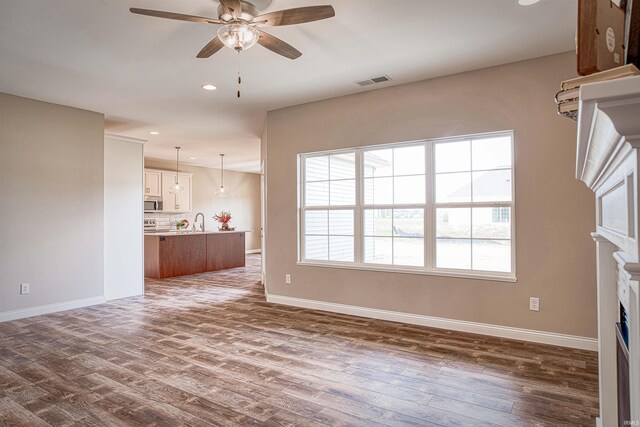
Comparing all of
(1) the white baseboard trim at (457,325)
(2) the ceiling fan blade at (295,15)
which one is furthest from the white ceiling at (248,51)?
(1) the white baseboard trim at (457,325)

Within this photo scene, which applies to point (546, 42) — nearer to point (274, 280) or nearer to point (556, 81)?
point (556, 81)

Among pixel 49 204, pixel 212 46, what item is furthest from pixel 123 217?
pixel 212 46

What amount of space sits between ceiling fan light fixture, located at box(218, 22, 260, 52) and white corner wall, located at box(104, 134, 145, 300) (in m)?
4.06

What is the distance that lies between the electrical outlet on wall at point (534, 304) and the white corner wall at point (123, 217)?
5.51 metres

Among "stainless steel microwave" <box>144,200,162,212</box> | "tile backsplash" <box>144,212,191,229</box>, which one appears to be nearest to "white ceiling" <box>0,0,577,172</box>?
"stainless steel microwave" <box>144,200,162,212</box>

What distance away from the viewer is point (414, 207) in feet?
13.7

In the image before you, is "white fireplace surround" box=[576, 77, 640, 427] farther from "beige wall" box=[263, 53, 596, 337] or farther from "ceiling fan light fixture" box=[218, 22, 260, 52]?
"beige wall" box=[263, 53, 596, 337]

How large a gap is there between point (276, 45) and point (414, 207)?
2348mm

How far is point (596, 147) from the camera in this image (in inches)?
33.8

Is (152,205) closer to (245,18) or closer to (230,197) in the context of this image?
(230,197)

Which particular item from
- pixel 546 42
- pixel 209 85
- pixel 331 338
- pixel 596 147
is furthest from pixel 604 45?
pixel 209 85

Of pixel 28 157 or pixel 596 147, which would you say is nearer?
pixel 596 147

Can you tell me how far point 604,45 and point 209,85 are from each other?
4015 mm

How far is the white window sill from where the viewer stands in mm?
3651
